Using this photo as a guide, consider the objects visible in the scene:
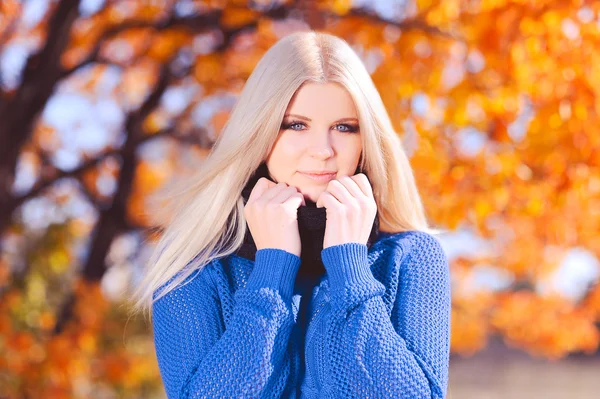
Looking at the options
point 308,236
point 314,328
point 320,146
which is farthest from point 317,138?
point 314,328

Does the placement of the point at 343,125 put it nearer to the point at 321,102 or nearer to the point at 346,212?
the point at 321,102

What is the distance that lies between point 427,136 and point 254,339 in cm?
207

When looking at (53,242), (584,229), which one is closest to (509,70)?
(584,229)

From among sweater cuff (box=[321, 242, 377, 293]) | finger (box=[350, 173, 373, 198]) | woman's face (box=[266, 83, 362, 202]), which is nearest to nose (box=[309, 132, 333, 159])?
woman's face (box=[266, 83, 362, 202])

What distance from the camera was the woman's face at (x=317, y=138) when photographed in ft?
6.04

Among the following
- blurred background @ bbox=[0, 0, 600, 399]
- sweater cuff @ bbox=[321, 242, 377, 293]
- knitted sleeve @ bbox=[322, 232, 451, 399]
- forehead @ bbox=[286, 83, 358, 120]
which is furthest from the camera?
blurred background @ bbox=[0, 0, 600, 399]

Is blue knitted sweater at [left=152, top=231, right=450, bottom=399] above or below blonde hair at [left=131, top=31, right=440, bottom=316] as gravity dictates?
A: below

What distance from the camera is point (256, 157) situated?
194 centimetres

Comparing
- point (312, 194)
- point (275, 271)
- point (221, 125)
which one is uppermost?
point (221, 125)

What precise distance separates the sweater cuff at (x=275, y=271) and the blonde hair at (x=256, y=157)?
0.59 ft

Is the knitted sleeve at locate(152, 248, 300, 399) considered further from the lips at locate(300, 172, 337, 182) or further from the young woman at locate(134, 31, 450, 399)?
the lips at locate(300, 172, 337, 182)

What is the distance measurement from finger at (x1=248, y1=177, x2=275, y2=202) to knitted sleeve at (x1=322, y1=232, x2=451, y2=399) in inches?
10.0

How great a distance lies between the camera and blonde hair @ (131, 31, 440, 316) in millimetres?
1872

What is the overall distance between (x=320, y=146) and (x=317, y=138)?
26mm
